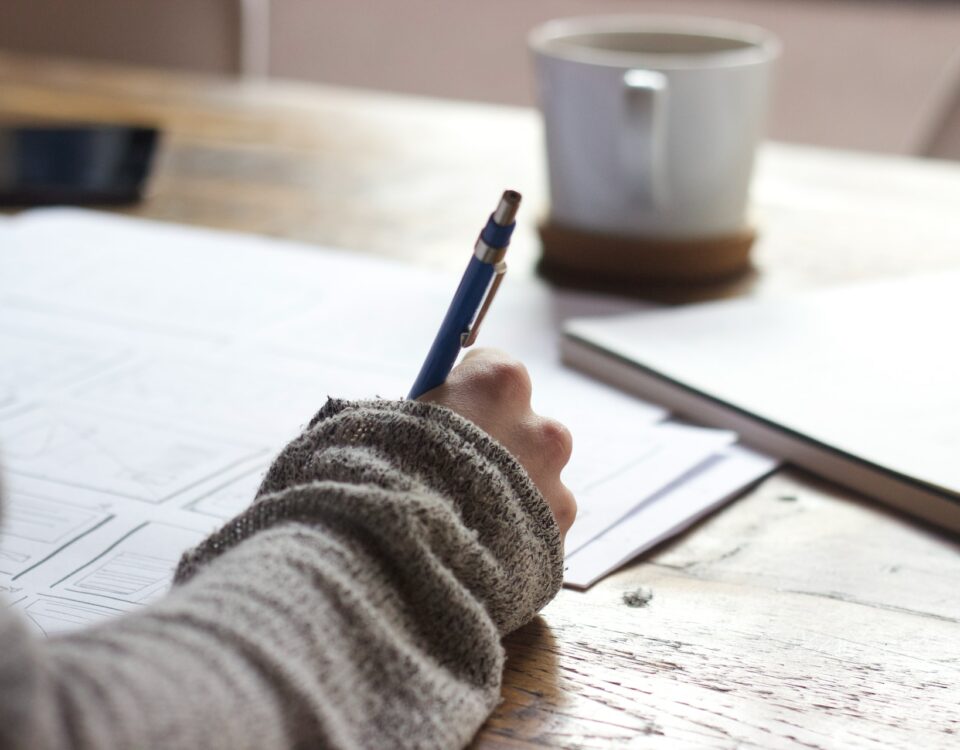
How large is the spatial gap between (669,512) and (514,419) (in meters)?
0.09

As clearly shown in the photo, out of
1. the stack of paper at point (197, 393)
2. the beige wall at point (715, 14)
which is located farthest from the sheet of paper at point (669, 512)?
the beige wall at point (715, 14)

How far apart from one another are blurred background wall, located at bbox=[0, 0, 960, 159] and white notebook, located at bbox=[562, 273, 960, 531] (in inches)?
42.0

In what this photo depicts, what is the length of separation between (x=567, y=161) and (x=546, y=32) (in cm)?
10

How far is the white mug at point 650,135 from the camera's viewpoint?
73 centimetres

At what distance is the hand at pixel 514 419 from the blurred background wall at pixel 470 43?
1.32 m

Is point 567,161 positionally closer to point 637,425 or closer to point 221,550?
point 637,425

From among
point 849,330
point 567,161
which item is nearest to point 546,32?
point 567,161

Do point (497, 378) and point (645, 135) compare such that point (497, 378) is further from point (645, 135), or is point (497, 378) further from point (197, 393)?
point (645, 135)

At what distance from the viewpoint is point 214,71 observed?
1.65 metres

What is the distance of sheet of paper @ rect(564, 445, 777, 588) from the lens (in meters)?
0.43

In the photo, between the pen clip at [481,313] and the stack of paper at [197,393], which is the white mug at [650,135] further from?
the pen clip at [481,313]

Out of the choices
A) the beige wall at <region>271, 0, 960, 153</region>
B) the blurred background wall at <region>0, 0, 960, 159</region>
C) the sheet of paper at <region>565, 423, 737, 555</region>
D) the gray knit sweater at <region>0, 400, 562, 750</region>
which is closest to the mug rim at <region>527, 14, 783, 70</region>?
the sheet of paper at <region>565, 423, 737, 555</region>

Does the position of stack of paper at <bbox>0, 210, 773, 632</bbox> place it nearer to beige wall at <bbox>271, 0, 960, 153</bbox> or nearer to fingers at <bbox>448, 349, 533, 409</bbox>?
fingers at <bbox>448, 349, 533, 409</bbox>

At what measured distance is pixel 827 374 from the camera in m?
0.58
